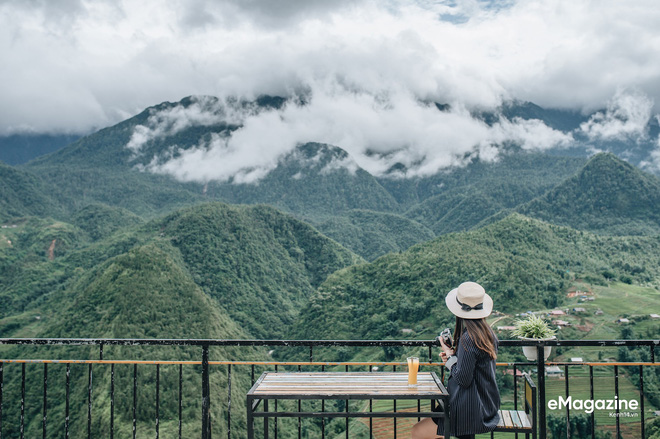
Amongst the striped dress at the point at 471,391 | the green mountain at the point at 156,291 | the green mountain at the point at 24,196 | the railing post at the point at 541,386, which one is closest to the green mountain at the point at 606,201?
the green mountain at the point at 156,291

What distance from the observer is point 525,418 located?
162 inches

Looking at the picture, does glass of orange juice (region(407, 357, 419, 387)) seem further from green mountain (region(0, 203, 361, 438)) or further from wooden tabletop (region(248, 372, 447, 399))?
green mountain (region(0, 203, 361, 438))

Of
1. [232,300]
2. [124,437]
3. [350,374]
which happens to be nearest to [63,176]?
[232,300]

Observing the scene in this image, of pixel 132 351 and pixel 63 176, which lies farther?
pixel 63 176

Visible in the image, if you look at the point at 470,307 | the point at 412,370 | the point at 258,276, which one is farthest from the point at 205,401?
the point at 258,276

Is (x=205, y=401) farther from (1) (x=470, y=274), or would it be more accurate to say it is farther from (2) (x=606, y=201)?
(2) (x=606, y=201)

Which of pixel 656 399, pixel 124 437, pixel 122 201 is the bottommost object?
pixel 122 201

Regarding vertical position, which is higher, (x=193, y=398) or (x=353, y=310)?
(x=193, y=398)

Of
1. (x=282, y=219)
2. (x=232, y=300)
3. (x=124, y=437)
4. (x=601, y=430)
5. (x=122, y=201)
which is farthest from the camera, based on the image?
(x=122, y=201)

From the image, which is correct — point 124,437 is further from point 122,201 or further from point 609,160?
point 122,201

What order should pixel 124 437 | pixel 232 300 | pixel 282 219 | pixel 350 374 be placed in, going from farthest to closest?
pixel 282 219 → pixel 232 300 → pixel 124 437 → pixel 350 374

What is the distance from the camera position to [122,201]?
173m

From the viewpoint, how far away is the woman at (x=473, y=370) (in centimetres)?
369

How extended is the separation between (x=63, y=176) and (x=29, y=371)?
155m
